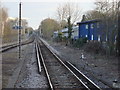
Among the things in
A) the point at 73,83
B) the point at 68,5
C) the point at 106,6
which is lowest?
the point at 73,83

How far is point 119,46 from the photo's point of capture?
24188mm

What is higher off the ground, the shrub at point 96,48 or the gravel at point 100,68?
the shrub at point 96,48

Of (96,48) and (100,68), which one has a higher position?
(96,48)

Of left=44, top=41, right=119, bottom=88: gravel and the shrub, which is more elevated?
the shrub

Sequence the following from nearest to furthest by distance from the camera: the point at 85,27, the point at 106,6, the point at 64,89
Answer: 1. the point at 64,89
2. the point at 106,6
3. the point at 85,27

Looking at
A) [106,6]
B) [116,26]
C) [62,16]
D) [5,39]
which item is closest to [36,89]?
[116,26]

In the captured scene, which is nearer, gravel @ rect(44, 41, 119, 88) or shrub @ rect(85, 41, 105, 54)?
gravel @ rect(44, 41, 119, 88)

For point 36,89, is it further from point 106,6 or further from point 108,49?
point 106,6

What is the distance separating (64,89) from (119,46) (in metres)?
14.9

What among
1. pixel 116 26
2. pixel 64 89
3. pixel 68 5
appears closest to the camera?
pixel 64 89

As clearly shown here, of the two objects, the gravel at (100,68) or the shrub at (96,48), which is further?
the shrub at (96,48)

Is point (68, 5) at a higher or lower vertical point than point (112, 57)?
higher

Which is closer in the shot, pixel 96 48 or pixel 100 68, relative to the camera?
pixel 100 68

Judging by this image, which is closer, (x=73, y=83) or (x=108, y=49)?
(x=73, y=83)
